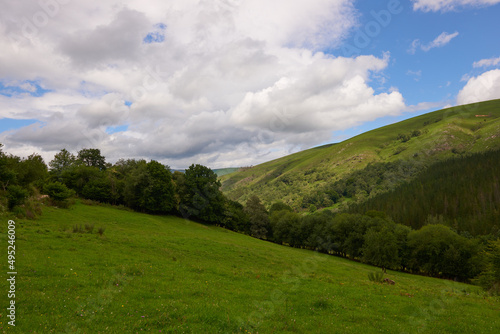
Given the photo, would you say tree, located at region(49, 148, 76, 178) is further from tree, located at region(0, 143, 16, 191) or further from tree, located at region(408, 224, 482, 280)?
tree, located at region(408, 224, 482, 280)

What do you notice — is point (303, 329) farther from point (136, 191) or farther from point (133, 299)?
point (136, 191)

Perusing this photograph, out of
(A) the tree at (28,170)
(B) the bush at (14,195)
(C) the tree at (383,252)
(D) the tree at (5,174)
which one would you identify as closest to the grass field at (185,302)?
(B) the bush at (14,195)

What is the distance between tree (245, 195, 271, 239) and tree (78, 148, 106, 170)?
62.5 m

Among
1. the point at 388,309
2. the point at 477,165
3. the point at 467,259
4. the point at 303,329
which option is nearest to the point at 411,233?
the point at 467,259

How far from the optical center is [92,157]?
333 ft

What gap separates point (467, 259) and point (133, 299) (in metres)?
81.3

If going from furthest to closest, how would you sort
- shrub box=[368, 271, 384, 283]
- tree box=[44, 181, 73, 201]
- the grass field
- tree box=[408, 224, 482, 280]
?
1. tree box=[408, 224, 482, 280]
2. tree box=[44, 181, 73, 201]
3. shrub box=[368, 271, 384, 283]
4. the grass field

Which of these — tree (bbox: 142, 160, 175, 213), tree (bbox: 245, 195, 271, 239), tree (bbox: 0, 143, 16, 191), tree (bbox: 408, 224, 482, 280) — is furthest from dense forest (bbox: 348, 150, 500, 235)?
tree (bbox: 0, 143, 16, 191)

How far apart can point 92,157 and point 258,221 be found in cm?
7260

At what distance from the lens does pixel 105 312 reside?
11.0 m

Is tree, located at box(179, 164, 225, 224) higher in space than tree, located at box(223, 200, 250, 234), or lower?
higher

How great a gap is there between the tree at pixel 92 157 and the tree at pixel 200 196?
47222mm

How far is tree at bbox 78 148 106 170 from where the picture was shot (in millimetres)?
98938

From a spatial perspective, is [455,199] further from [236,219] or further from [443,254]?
[236,219]
